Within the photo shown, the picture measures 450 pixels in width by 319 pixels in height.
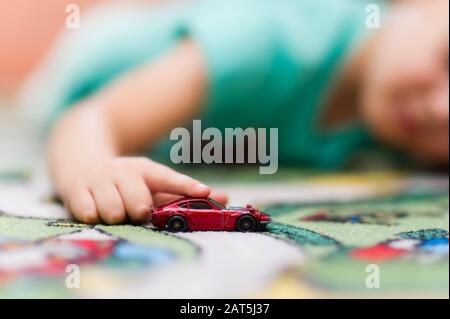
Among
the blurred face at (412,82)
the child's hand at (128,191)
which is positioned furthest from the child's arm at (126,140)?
the blurred face at (412,82)

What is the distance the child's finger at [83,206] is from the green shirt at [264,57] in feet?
1.01

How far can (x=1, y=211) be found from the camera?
0.37 meters

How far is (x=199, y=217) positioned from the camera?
0.29 m

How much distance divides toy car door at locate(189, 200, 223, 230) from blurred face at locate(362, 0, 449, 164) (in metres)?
0.36

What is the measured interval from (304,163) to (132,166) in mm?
358

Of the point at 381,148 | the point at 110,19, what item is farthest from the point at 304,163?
the point at 110,19

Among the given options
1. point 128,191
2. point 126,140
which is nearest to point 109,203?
point 128,191

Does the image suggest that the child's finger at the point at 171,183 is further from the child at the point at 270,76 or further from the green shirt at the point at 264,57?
the green shirt at the point at 264,57

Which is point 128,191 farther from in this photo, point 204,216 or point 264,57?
point 264,57

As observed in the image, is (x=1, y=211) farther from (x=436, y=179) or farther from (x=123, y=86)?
(x=436, y=179)

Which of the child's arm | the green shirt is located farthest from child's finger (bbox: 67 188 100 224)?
the green shirt

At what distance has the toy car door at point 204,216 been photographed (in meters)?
0.29

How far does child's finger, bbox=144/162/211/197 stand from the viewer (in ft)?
0.97

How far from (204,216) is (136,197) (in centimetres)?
5
